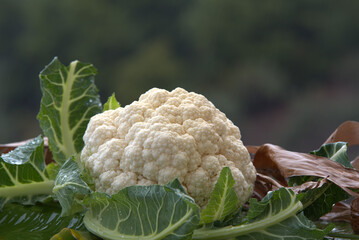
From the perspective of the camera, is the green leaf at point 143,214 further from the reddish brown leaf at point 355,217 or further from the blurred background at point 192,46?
the blurred background at point 192,46

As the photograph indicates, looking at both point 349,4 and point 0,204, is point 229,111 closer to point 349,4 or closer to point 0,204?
point 349,4

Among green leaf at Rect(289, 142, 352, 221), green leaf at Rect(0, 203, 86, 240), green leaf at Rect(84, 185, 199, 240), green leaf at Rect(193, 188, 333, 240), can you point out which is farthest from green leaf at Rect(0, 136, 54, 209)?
green leaf at Rect(289, 142, 352, 221)

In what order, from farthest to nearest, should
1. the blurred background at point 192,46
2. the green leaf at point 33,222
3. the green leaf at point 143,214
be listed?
the blurred background at point 192,46 → the green leaf at point 33,222 → the green leaf at point 143,214

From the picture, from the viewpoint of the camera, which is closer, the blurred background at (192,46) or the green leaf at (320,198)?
the green leaf at (320,198)

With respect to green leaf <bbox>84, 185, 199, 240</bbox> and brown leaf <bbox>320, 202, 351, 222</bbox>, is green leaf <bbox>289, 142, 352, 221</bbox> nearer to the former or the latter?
brown leaf <bbox>320, 202, 351, 222</bbox>

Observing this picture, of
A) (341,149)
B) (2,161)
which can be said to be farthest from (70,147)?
(341,149)

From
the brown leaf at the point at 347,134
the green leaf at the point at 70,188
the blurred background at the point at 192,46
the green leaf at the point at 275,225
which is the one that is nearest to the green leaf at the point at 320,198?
the green leaf at the point at 275,225
